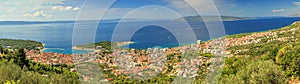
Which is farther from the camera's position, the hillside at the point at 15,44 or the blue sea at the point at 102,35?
the hillside at the point at 15,44

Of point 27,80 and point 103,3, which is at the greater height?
point 103,3

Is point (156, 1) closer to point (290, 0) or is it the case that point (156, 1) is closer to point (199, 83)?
point (199, 83)

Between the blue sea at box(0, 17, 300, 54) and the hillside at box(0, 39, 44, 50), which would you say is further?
the hillside at box(0, 39, 44, 50)

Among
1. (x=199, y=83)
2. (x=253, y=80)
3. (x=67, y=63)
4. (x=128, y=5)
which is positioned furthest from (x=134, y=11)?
(x=67, y=63)

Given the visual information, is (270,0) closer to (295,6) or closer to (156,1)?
(295,6)

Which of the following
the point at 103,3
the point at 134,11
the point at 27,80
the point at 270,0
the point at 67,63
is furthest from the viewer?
the point at 270,0

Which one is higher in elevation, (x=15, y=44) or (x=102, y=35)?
(x=102, y=35)

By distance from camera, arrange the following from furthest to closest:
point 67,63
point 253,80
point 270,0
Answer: point 270,0 < point 67,63 < point 253,80

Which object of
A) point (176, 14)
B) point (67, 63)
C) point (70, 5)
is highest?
point (70, 5)

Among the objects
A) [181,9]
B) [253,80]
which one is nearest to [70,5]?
[181,9]

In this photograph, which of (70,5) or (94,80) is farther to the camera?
(70,5)

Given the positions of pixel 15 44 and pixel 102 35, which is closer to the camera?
pixel 102 35
